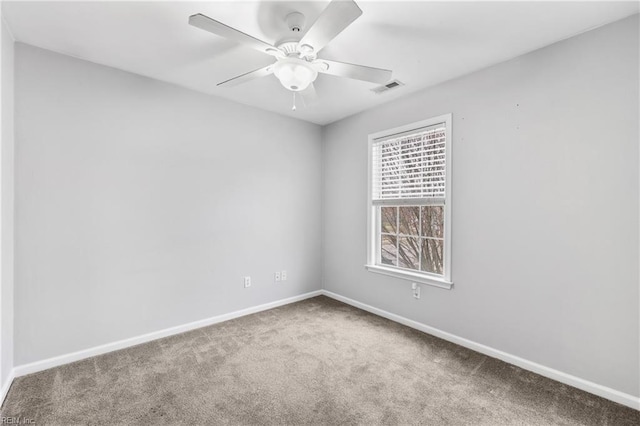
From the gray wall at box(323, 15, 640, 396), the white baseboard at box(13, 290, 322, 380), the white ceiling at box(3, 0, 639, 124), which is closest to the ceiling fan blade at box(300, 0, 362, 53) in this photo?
the white ceiling at box(3, 0, 639, 124)

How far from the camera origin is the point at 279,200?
3.78 m

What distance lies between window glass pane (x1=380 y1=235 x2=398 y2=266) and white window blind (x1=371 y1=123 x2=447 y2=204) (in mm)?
454

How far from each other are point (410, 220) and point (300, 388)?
2.02 meters

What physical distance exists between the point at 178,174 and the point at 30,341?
5.63 ft

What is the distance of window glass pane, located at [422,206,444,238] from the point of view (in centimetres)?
301

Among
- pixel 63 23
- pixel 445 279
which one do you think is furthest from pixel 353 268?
pixel 63 23

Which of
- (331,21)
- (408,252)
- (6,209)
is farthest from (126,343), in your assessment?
(331,21)

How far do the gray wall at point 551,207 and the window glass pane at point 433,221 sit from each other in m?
0.25

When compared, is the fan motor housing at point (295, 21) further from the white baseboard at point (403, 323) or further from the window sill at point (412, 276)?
the white baseboard at point (403, 323)

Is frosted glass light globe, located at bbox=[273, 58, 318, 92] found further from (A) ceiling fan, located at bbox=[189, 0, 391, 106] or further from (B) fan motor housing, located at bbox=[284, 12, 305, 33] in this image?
(B) fan motor housing, located at bbox=[284, 12, 305, 33]

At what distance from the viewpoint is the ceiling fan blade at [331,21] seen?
4.43 ft

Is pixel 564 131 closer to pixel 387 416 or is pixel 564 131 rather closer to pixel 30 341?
pixel 387 416

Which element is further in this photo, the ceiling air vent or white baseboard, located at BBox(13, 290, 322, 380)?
the ceiling air vent

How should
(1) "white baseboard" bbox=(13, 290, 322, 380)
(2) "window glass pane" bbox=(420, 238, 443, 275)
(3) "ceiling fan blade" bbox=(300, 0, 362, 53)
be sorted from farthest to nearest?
(2) "window glass pane" bbox=(420, 238, 443, 275)
(1) "white baseboard" bbox=(13, 290, 322, 380)
(3) "ceiling fan blade" bbox=(300, 0, 362, 53)
